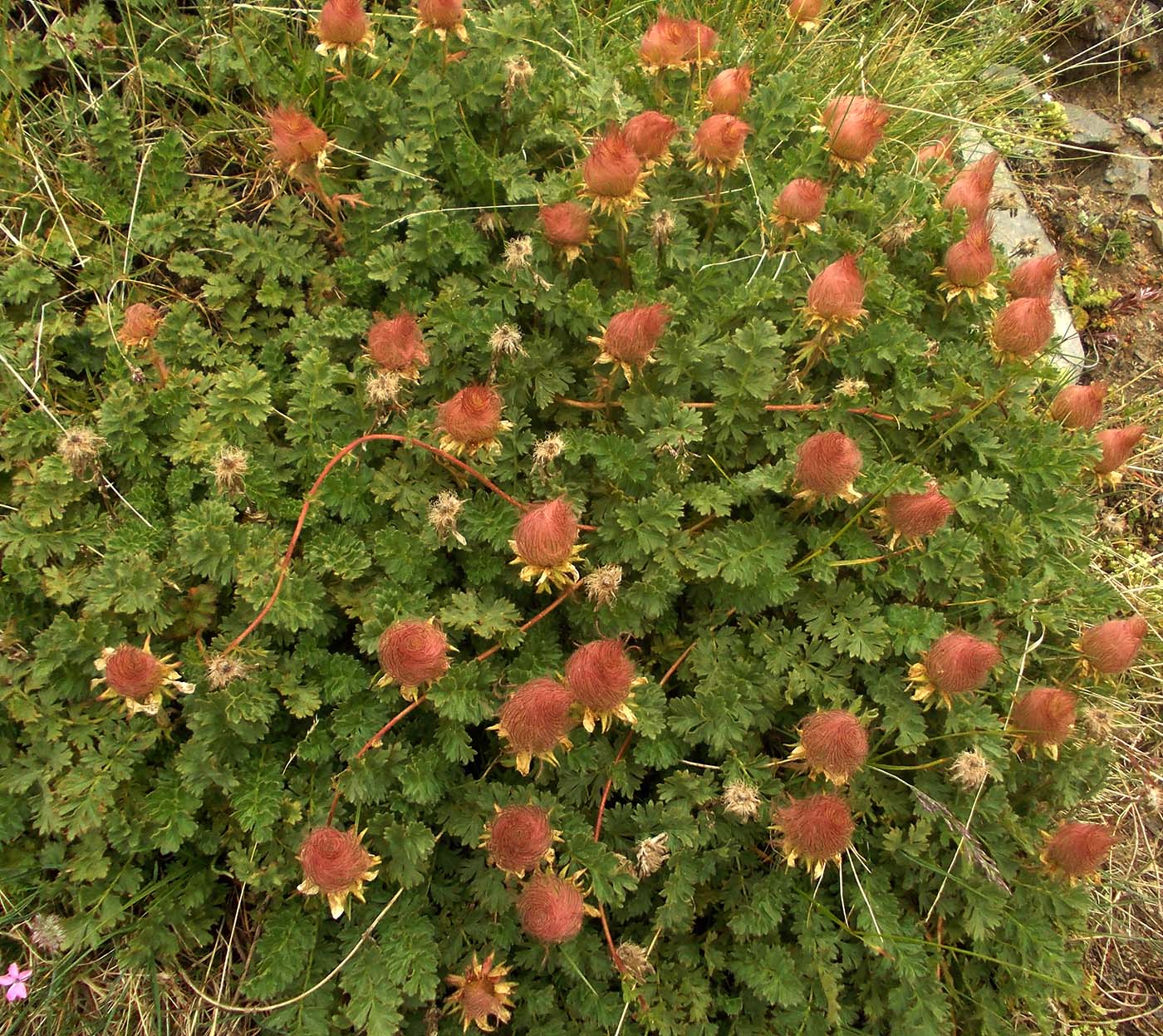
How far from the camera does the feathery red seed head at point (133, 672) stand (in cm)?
232

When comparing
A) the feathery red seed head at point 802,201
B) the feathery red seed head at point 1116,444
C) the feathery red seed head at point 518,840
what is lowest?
the feathery red seed head at point 518,840

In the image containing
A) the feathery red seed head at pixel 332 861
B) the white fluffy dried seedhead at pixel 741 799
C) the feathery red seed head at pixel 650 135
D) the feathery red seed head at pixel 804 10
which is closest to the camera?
the feathery red seed head at pixel 332 861

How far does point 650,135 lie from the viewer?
286 cm

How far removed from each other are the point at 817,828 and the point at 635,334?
1.44 meters

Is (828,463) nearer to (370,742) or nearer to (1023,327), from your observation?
(1023,327)

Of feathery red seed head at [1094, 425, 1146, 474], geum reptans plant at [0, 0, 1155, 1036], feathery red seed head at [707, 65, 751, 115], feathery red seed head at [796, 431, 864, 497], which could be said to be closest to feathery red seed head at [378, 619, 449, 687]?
geum reptans plant at [0, 0, 1155, 1036]

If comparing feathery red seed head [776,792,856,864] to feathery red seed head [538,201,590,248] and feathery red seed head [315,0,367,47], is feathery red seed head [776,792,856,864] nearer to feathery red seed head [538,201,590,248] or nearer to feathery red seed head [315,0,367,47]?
feathery red seed head [538,201,590,248]

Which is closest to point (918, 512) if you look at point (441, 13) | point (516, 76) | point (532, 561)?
point (532, 561)

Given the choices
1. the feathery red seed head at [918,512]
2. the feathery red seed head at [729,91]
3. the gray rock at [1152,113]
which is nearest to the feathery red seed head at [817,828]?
the feathery red seed head at [918,512]

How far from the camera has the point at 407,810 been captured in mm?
2615

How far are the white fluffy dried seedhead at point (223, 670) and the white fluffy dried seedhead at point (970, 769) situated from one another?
6.50 feet

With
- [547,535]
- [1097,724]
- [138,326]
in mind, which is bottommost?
[1097,724]

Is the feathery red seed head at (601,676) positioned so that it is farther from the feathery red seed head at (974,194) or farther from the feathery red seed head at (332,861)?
the feathery red seed head at (974,194)

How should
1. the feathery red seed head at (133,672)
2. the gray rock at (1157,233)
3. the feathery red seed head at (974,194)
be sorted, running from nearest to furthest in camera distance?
the feathery red seed head at (133,672), the feathery red seed head at (974,194), the gray rock at (1157,233)
